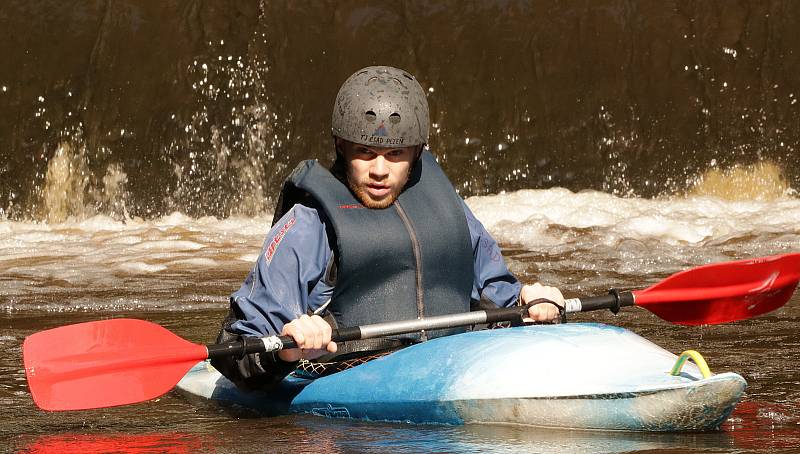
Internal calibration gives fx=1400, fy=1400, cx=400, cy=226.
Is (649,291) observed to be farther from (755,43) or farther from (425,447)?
(755,43)

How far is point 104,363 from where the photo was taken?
4.11 meters

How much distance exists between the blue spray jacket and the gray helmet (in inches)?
11.0

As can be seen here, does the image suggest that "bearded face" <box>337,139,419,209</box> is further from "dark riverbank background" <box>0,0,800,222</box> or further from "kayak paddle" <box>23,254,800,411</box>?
"dark riverbank background" <box>0,0,800,222</box>

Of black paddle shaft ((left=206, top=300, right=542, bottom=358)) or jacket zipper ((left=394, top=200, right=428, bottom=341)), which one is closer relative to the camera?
black paddle shaft ((left=206, top=300, right=542, bottom=358))

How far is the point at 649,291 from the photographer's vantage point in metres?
4.59

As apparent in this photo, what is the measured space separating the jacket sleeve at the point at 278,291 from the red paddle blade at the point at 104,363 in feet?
0.50

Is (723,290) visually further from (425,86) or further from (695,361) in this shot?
(425,86)

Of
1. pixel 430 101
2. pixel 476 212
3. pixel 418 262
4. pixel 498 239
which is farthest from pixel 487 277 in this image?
pixel 430 101

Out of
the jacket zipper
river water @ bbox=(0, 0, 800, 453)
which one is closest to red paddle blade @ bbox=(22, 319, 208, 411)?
the jacket zipper

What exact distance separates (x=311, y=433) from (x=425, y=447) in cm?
44

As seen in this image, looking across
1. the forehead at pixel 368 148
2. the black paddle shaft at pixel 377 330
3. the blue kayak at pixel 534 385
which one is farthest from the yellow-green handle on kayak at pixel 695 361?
the forehead at pixel 368 148

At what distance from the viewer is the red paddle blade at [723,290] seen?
4.59 meters

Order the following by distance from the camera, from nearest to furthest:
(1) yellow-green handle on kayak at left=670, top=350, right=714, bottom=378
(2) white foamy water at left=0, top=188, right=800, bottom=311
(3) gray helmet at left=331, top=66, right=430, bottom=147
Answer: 1. (1) yellow-green handle on kayak at left=670, top=350, right=714, bottom=378
2. (3) gray helmet at left=331, top=66, right=430, bottom=147
3. (2) white foamy water at left=0, top=188, right=800, bottom=311

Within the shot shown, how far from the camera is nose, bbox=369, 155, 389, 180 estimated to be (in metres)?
4.25
